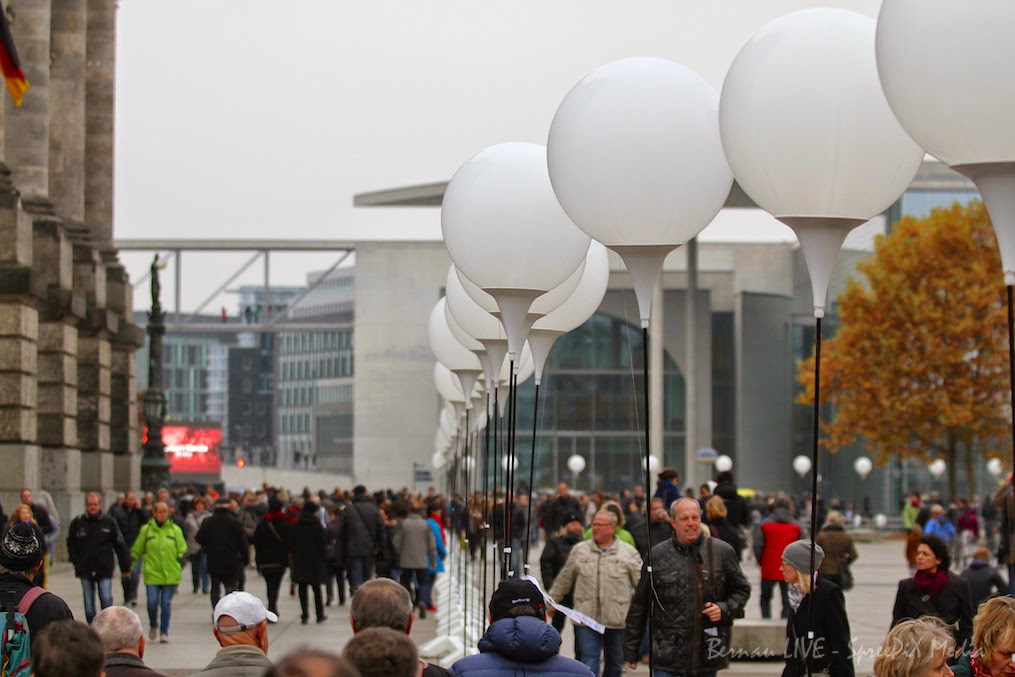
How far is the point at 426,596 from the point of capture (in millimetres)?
25453

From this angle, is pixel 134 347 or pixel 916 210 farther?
pixel 916 210

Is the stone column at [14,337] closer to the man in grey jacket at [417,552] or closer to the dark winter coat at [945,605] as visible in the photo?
the man in grey jacket at [417,552]

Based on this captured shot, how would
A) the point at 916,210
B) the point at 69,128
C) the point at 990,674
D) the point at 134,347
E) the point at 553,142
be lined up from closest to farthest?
the point at 990,674
the point at 553,142
the point at 69,128
the point at 134,347
the point at 916,210

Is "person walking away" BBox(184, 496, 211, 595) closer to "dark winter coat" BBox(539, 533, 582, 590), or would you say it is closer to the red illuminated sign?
"dark winter coat" BBox(539, 533, 582, 590)

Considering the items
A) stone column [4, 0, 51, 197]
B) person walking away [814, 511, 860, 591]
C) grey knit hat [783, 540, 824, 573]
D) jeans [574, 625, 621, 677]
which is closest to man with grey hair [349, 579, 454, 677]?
grey knit hat [783, 540, 824, 573]

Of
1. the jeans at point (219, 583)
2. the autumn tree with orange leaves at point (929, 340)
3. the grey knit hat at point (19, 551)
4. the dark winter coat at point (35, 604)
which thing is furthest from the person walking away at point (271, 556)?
the autumn tree with orange leaves at point (929, 340)

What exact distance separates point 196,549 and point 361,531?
3.99 m

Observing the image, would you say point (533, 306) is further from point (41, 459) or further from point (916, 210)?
point (916, 210)

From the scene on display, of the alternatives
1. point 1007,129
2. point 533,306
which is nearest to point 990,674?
point 1007,129

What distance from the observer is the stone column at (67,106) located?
1479 inches

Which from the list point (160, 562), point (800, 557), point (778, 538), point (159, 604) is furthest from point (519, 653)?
point (778, 538)

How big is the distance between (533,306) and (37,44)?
22.4 meters

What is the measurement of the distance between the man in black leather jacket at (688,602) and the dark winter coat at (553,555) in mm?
4519

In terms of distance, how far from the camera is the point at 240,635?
6355 millimetres
